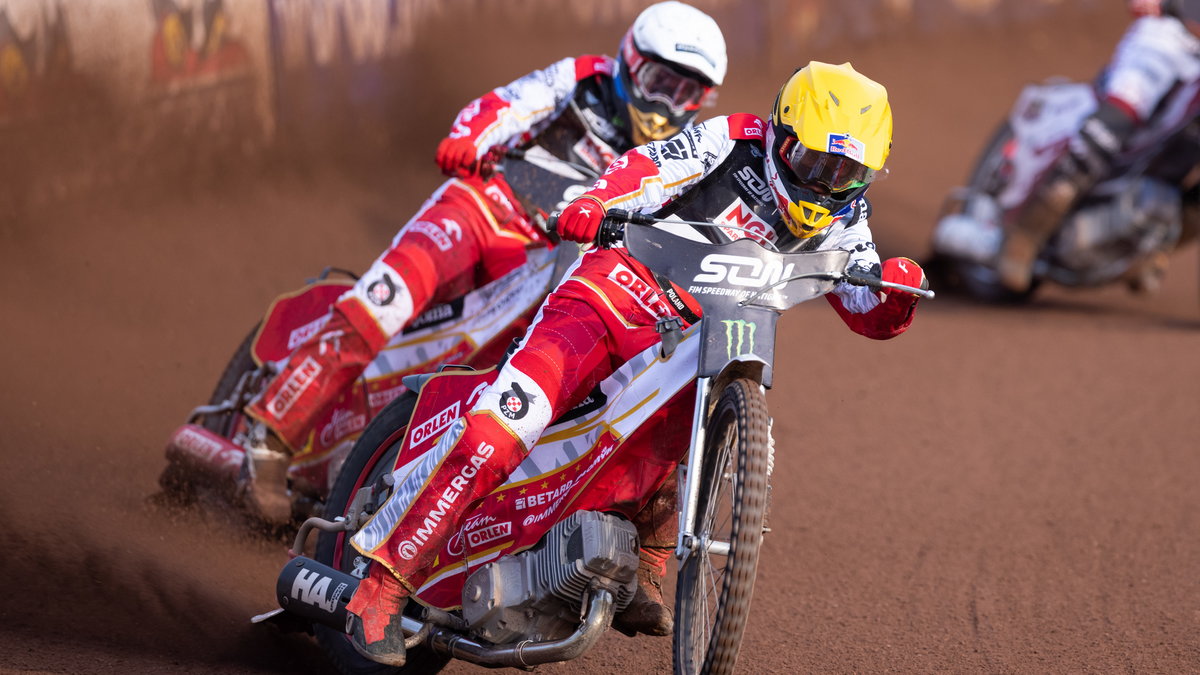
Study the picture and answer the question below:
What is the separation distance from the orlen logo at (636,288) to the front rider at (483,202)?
5.70 feet

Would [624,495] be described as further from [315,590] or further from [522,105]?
[522,105]

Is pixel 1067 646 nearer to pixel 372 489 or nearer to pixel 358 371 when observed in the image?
pixel 372 489

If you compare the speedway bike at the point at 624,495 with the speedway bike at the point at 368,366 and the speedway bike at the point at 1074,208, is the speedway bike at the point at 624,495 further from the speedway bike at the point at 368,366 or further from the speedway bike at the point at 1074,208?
the speedway bike at the point at 1074,208

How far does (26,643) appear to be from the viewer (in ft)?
15.2

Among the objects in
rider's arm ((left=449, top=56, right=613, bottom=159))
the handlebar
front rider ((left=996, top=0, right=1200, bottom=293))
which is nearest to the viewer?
the handlebar

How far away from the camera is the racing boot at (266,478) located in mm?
6113

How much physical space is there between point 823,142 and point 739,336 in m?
0.69

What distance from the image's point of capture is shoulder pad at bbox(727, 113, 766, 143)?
4.71 metres

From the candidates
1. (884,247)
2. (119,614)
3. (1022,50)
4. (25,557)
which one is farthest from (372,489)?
(1022,50)

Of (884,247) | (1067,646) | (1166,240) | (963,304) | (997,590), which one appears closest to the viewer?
(1067,646)

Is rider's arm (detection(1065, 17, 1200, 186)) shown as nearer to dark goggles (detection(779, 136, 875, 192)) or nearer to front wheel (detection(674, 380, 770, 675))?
dark goggles (detection(779, 136, 875, 192))

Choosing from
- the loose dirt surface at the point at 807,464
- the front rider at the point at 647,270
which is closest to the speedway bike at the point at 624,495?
the front rider at the point at 647,270

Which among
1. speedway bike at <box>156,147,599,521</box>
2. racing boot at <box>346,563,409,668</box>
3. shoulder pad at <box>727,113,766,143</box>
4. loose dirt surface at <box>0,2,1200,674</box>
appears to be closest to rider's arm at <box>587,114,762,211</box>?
shoulder pad at <box>727,113,766,143</box>

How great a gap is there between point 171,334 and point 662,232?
5.03 m
